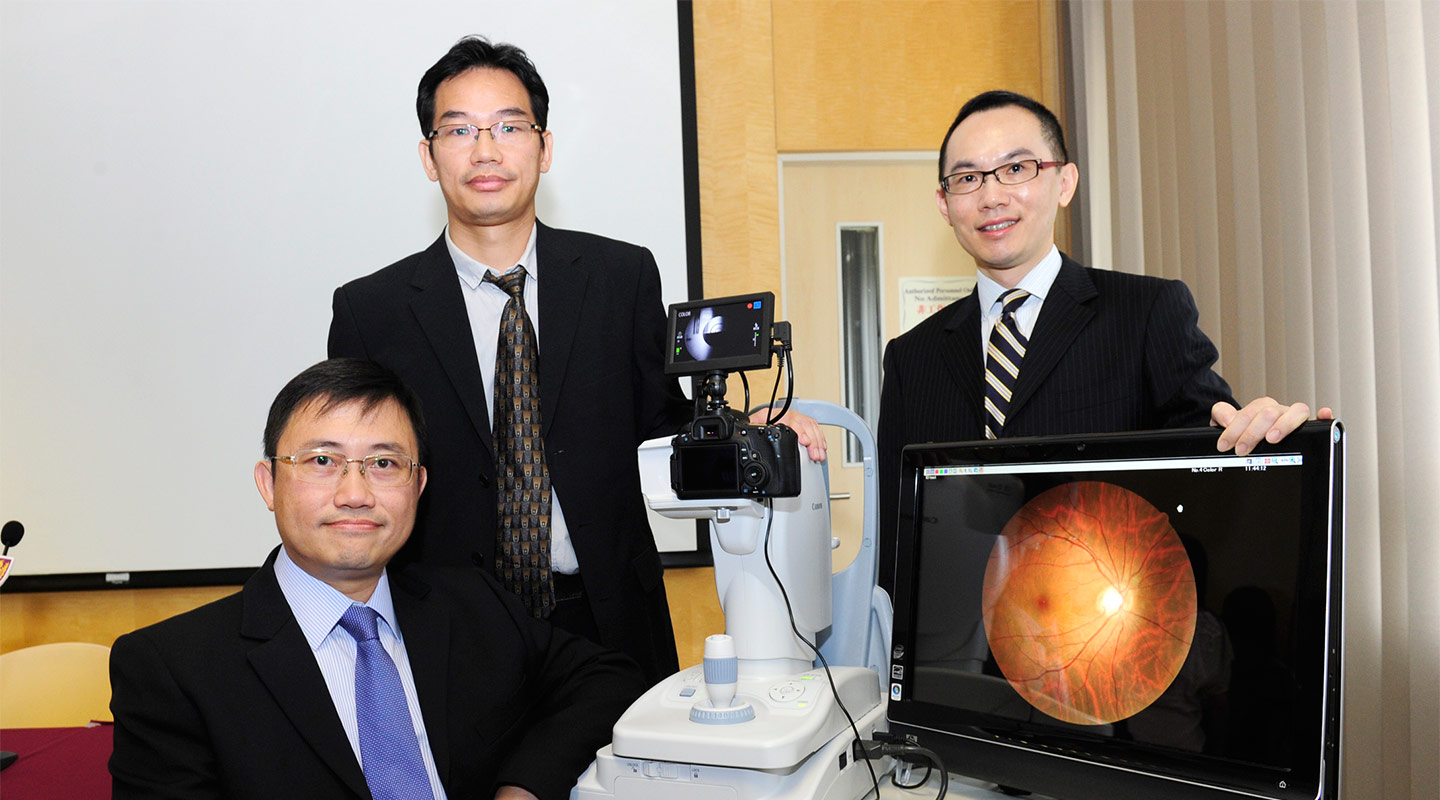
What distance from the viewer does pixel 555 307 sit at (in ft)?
5.69

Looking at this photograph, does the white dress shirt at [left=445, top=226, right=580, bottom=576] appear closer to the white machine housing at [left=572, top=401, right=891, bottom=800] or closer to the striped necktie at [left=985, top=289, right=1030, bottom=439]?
the white machine housing at [left=572, top=401, right=891, bottom=800]

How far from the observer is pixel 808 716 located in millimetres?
1071

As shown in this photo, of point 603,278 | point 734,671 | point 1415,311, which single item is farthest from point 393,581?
point 1415,311

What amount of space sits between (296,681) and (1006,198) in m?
1.26

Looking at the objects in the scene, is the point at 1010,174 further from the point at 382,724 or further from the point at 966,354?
the point at 382,724

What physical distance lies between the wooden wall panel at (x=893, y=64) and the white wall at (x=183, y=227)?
0.69 m

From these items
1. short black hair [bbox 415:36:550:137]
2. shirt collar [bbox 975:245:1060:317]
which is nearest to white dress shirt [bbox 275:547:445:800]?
short black hair [bbox 415:36:550:137]

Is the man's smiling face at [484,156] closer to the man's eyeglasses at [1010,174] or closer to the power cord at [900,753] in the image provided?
the man's eyeglasses at [1010,174]

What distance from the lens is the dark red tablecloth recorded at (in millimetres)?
1515

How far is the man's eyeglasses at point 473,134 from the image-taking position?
1.69m

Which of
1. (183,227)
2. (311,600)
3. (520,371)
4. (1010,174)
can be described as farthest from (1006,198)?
(183,227)

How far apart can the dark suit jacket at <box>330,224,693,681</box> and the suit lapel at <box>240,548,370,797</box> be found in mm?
398

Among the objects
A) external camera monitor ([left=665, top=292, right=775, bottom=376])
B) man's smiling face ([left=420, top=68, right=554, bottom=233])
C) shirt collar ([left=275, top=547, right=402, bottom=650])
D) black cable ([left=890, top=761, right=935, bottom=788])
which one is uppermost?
man's smiling face ([left=420, top=68, right=554, bottom=233])

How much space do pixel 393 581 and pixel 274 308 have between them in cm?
209
